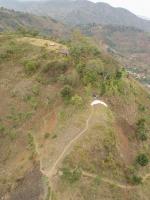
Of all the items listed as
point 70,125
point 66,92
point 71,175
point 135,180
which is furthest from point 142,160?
point 66,92

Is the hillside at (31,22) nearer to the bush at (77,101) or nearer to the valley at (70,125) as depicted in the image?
the valley at (70,125)

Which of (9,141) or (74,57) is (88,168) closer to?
(9,141)

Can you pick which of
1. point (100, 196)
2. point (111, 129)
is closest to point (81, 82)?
point (111, 129)

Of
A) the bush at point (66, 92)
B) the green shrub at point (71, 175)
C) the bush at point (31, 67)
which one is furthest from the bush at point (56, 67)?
the green shrub at point (71, 175)

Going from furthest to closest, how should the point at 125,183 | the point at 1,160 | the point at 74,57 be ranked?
the point at 74,57, the point at 1,160, the point at 125,183

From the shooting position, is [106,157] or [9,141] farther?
[9,141]

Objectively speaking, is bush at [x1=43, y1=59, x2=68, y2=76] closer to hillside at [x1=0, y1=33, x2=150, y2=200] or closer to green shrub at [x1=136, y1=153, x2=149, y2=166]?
hillside at [x1=0, y1=33, x2=150, y2=200]
